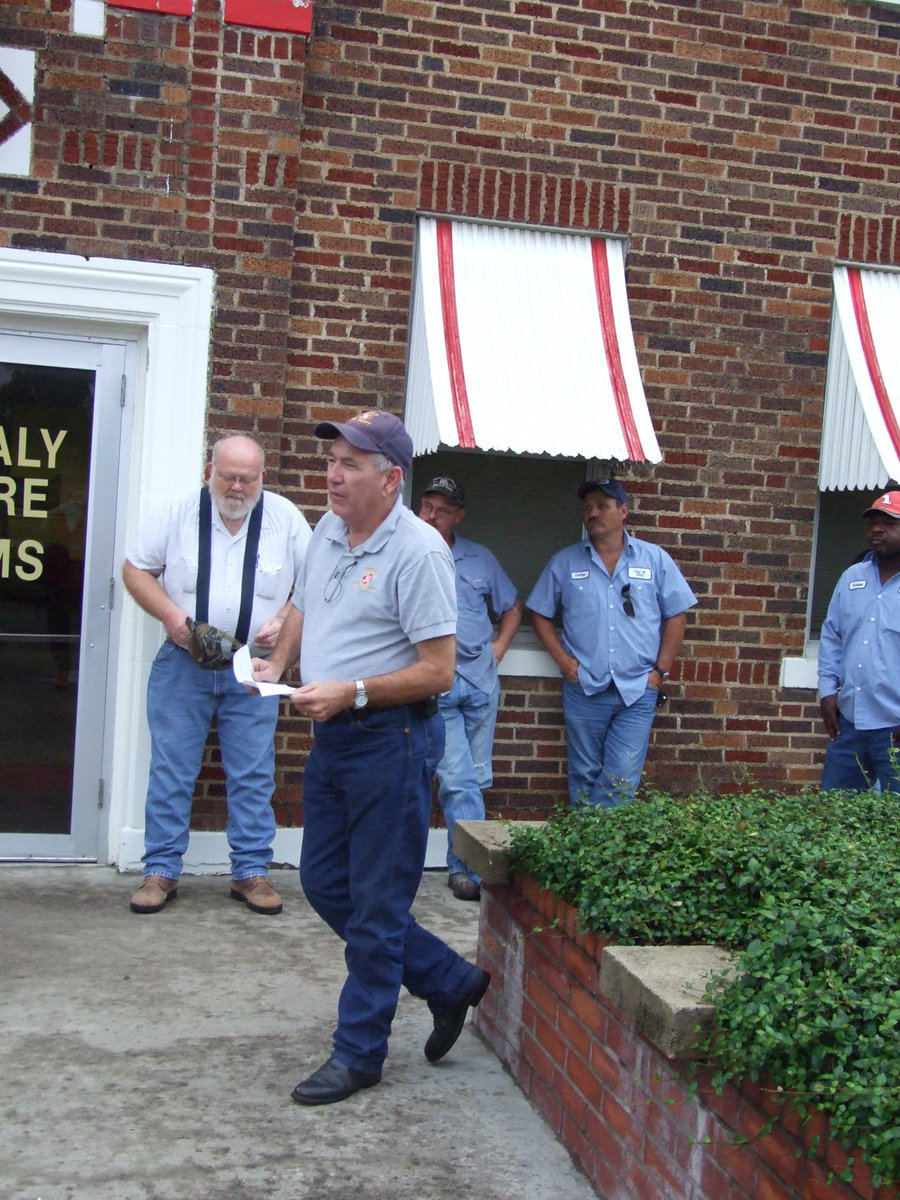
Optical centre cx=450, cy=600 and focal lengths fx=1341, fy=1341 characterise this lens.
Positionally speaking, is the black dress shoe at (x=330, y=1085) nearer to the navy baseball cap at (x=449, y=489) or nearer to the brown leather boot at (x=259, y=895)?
the brown leather boot at (x=259, y=895)

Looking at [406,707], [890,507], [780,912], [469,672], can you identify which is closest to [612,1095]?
[780,912]

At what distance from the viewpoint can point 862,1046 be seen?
244 cm

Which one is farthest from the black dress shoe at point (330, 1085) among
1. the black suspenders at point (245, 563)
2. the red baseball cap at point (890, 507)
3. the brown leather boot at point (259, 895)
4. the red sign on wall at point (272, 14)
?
the red sign on wall at point (272, 14)

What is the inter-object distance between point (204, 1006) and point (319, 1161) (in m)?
1.20

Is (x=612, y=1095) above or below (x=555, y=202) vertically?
below

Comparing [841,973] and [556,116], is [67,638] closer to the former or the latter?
[556,116]

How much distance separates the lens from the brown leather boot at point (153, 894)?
5551 mm

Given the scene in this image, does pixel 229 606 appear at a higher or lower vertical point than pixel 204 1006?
higher

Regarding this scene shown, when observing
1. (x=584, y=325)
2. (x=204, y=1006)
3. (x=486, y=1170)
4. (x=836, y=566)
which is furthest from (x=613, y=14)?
(x=486, y=1170)

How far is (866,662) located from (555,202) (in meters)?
2.67

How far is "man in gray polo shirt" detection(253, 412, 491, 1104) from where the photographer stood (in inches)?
148

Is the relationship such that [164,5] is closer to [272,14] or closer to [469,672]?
[272,14]

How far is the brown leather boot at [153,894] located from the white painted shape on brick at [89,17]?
3.70 metres

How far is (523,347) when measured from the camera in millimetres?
6406
